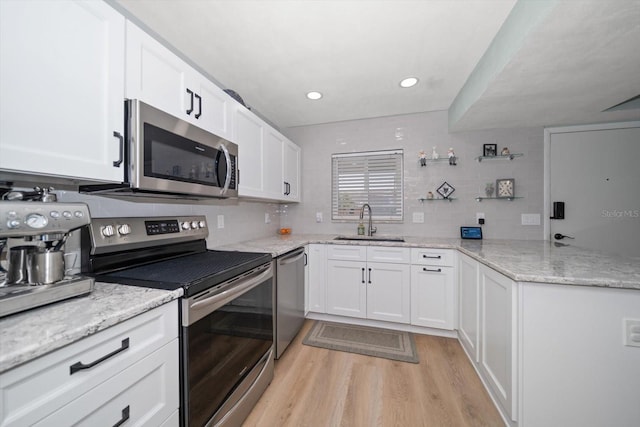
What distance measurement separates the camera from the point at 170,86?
1.33 metres

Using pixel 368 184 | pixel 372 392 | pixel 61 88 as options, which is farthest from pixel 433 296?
pixel 61 88

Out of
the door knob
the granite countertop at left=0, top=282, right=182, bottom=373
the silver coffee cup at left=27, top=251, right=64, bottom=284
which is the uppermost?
the silver coffee cup at left=27, top=251, right=64, bottom=284

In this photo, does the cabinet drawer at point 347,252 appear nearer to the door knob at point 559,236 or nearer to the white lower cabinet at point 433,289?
the white lower cabinet at point 433,289

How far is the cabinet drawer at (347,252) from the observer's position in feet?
8.38

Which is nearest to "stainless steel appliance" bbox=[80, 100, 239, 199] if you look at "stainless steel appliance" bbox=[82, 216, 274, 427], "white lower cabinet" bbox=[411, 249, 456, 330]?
"stainless steel appliance" bbox=[82, 216, 274, 427]

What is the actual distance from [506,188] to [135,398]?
3.35m

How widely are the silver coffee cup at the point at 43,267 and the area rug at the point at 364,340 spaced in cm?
191

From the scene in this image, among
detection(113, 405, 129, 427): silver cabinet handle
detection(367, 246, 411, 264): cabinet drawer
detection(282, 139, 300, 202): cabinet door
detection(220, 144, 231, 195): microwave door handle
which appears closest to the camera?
detection(113, 405, 129, 427): silver cabinet handle

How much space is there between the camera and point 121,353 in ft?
2.56

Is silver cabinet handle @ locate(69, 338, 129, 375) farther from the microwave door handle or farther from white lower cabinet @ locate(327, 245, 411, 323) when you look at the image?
white lower cabinet @ locate(327, 245, 411, 323)

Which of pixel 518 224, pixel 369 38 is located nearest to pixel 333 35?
pixel 369 38

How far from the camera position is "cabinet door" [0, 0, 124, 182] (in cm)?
76

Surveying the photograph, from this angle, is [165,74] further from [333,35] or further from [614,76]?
[614,76]

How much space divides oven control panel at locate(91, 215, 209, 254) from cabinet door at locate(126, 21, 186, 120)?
0.63 m
